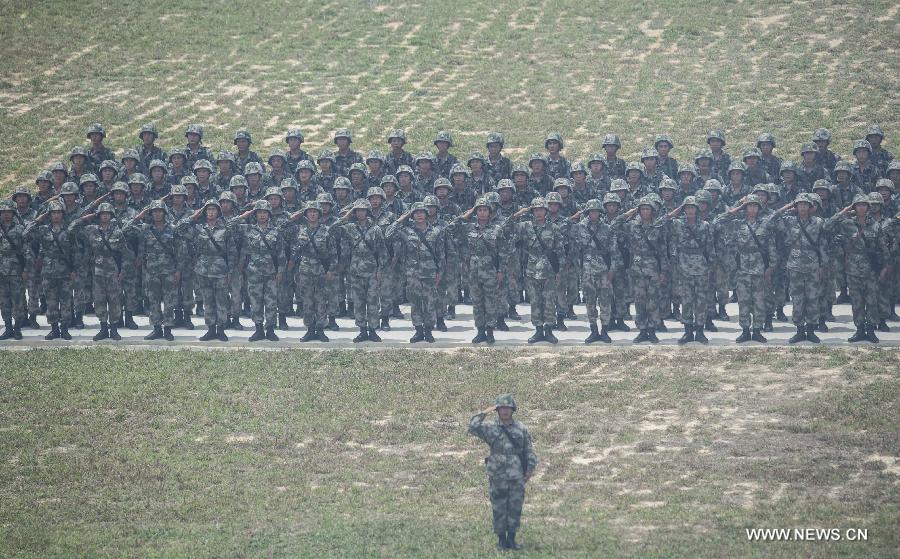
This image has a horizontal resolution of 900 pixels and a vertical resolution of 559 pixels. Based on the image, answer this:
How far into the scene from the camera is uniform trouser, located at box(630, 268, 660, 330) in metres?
23.2

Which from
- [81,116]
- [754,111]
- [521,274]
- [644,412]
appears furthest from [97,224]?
[754,111]

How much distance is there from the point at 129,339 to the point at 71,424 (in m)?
4.47

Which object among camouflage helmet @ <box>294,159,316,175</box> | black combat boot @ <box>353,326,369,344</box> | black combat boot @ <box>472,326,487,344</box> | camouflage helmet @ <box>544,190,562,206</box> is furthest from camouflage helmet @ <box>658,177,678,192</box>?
camouflage helmet @ <box>294,159,316,175</box>

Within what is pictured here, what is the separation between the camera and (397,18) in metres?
45.9

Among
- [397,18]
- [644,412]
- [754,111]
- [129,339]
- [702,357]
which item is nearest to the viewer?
[644,412]

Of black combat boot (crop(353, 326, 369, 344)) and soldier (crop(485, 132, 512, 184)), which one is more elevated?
soldier (crop(485, 132, 512, 184))

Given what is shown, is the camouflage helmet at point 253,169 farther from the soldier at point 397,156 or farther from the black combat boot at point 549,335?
the black combat boot at point 549,335

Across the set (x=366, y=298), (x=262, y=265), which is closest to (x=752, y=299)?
(x=366, y=298)

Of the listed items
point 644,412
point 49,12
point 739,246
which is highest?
point 49,12

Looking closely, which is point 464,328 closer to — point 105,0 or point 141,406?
point 141,406

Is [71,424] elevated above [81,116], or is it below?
below

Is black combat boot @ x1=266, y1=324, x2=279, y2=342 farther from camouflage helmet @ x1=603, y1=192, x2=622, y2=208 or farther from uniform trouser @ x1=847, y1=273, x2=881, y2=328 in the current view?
uniform trouser @ x1=847, y1=273, x2=881, y2=328

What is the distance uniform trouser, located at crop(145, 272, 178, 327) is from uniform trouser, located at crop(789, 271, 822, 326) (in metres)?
9.85

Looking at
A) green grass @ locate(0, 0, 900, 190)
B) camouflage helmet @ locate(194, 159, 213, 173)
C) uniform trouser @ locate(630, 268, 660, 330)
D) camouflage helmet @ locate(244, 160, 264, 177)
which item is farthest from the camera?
green grass @ locate(0, 0, 900, 190)
